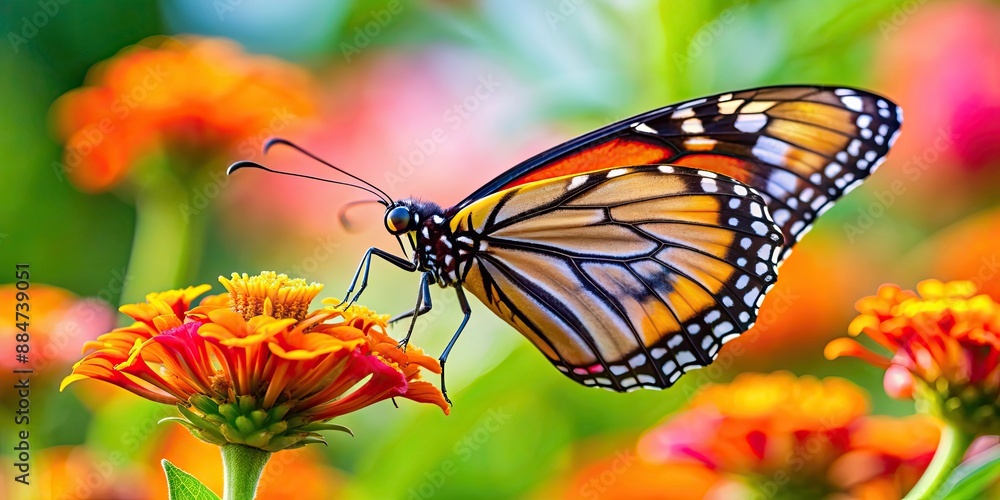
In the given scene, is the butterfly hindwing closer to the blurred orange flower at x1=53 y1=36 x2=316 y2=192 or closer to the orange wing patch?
the orange wing patch

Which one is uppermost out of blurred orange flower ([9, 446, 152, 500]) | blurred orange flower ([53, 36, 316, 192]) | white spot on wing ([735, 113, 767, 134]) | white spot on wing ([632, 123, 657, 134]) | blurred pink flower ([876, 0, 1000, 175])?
blurred orange flower ([53, 36, 316, 192])

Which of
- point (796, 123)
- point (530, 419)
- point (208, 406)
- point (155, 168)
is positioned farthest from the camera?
point (530, 419)

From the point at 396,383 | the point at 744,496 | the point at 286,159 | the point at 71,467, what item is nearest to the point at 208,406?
the point at 396,383

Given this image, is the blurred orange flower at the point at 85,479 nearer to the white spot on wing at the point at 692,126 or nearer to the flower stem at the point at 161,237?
the flower stem at the point at 161,237

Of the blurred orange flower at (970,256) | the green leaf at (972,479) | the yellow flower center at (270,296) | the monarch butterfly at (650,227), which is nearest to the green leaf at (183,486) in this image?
the yellow flower center at (270,296)

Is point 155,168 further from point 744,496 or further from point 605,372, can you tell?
point 744,496

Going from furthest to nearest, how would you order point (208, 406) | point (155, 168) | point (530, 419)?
point (530, 419) → point (155, 168) → point (208, 406)

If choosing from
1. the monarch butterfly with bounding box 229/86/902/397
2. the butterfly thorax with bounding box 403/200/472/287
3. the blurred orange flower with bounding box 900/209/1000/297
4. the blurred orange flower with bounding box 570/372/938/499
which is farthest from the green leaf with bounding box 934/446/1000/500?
the blurred orange flower with bounding box 900/209/1000/297
